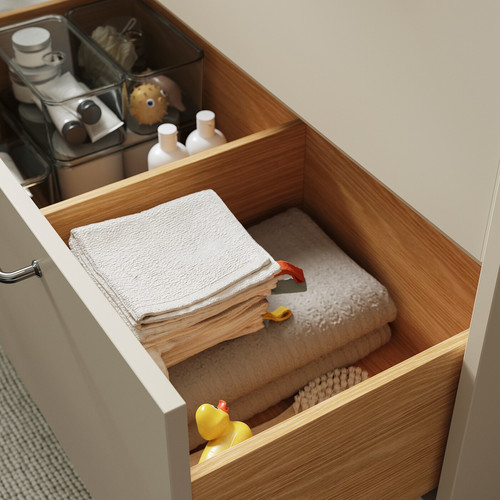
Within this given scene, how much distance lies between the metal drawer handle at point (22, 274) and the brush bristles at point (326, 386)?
34 centimetres

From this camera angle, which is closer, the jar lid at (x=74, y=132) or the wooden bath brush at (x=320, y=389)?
the wooden bath brush at (x=320, y=389)

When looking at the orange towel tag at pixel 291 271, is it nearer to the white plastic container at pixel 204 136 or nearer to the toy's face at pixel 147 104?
the white plastic container at pixel 204 136

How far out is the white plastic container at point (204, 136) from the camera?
1.05 m

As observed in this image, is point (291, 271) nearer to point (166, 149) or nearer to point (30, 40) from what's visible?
point (166, 149)

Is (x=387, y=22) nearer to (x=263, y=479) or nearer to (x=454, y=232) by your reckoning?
(x=454, y=232)

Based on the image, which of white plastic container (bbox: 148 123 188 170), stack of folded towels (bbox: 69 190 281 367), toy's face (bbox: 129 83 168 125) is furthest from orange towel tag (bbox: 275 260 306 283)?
toy's face (bbox: 129 83 168 125)

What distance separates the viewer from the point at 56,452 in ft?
3.81

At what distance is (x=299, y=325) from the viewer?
0.92 meters

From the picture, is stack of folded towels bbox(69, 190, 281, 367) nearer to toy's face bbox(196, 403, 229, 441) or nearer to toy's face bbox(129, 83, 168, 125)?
toy's face bbox(196, 403, 229, 441)

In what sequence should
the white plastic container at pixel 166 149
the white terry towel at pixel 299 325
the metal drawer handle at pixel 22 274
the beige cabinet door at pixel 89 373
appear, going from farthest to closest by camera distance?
the white plastic container at pixel 166 149
the white terry towel at pixel 299 325
the metal drawer handle at pixel 22 274
the beige cabinet door at pixel 89 373

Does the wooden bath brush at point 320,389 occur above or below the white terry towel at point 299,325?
below

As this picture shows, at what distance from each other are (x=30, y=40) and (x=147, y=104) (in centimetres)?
19

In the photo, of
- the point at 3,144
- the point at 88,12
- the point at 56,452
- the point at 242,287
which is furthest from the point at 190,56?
the point at 56,452

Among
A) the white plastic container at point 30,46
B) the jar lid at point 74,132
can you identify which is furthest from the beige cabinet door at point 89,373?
the white plastic container at point 30,46
